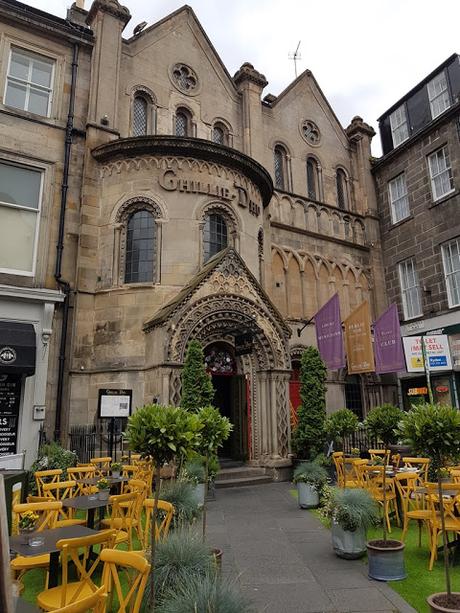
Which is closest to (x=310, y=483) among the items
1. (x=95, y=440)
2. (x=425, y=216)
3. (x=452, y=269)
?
(x=95, y=440)

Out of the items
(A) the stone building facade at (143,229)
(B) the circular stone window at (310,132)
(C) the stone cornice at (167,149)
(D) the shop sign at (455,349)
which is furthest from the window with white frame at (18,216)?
(D) the shop sign at (455,349)

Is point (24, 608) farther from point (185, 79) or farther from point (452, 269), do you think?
point (452, 269)

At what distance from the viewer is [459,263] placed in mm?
20625

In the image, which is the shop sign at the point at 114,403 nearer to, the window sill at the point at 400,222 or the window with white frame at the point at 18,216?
the window with white frame at the point at 18,216

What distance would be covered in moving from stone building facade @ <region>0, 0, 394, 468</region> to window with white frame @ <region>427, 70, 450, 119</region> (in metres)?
10.0

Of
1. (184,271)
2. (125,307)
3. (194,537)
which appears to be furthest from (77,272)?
(194,537)

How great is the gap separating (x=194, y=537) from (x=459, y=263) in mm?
19117

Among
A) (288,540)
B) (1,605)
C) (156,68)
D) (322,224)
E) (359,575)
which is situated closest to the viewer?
(1,605)

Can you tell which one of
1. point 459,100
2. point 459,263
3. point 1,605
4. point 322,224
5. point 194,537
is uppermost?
point 459,100

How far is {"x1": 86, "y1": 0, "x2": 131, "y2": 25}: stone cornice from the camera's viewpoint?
17469mm

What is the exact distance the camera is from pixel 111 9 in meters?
17.6

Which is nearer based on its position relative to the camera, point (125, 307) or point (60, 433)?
point (60, 433)

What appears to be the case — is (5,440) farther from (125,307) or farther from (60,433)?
(125,307)

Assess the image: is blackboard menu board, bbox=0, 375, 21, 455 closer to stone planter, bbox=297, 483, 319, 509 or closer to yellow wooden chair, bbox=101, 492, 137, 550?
yellow wooden chair, bbox=101, 492, 137, 550
